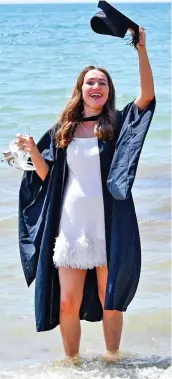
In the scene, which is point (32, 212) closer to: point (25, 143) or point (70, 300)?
point (25, 143)

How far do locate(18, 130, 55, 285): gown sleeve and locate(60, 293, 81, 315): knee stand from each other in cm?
26

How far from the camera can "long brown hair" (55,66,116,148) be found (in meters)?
5.32

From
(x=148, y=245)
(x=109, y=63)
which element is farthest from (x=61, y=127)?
(x=109, y=63)

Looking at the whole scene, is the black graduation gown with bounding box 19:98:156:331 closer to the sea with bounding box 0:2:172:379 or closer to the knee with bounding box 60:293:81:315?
the knee with bounding box 60:293:81:315

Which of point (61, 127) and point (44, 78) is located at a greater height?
point (61, 127)

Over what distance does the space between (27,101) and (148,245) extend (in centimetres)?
850

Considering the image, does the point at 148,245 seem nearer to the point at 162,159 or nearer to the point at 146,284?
the point at 146,284

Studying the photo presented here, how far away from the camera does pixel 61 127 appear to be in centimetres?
545

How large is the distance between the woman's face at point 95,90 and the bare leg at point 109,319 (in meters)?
0.89

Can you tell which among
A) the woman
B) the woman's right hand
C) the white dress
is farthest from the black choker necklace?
the woman's right hand

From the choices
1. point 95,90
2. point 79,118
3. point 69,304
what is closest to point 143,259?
point 69,304

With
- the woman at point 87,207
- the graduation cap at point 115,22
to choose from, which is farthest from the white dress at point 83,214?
the graduation cap at point 115,22

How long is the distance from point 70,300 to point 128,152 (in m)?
0.87

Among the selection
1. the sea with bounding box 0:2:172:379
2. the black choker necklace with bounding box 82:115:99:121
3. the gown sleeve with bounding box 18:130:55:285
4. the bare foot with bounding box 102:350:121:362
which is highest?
the black choker necklace with bounding box 82:115:99:121
